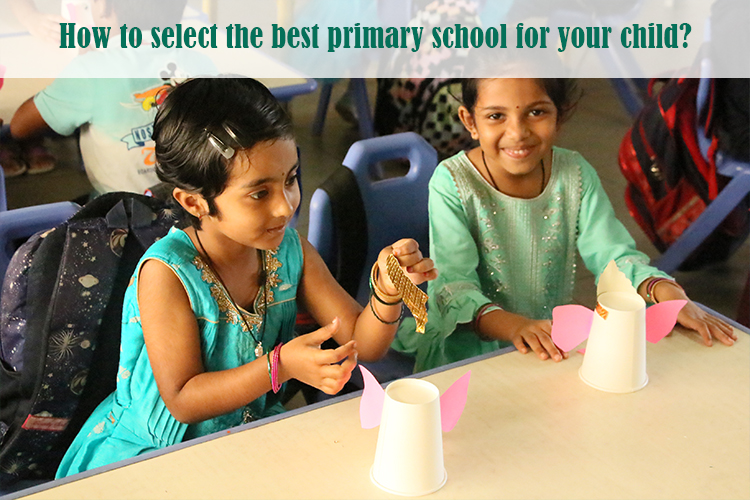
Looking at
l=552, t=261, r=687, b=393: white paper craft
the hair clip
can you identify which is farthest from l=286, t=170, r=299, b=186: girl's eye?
A: l=552, t=261, r=687, b=393: white paper craft

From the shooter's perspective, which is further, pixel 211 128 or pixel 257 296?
pixel 257 296

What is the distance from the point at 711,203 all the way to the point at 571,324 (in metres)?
1.57

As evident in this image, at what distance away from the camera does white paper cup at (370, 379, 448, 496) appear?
83 centimetres

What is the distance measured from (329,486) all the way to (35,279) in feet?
1.88

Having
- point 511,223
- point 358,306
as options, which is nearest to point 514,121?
point 511,223

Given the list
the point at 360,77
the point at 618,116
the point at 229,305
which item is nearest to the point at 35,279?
the point at 229,305

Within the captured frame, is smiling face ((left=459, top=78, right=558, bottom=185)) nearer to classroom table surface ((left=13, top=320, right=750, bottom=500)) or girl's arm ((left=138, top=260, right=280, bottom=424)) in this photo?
classroom table surface ((left=13, top=320, right=750, bottom=500))

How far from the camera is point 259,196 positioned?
43.7 inches

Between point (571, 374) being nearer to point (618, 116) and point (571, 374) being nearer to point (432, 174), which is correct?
point (432, 174)

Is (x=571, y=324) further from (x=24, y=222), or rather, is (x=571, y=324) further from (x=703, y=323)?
(x=24, y=222)

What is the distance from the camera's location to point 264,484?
0.85m

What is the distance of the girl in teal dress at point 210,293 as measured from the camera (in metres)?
1.08

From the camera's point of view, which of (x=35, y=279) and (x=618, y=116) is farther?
(x=618, y=116)

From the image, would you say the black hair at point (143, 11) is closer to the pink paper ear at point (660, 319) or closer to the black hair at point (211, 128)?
the black hair at point (211, 128)
